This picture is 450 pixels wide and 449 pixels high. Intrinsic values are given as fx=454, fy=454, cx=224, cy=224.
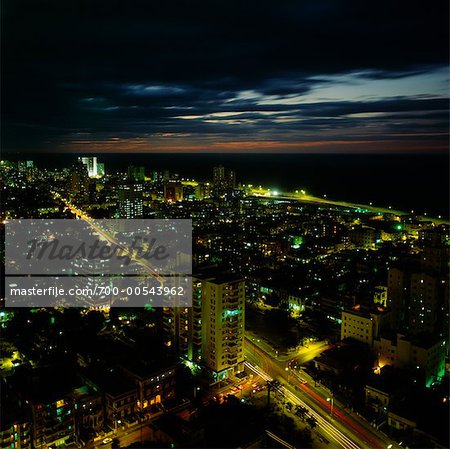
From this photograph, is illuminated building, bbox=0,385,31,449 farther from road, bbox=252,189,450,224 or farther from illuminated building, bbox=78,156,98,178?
illuminated building, bbox=78,156,98,178

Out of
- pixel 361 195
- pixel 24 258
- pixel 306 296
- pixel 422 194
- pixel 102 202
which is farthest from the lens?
pixel 361 195

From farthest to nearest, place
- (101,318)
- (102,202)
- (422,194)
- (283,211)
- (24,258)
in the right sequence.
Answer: (422,194)
(102,202)
(283,211)
(24,258)
(101,318)

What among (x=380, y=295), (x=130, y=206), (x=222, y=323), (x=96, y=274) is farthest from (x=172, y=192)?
(x=222, y=323)

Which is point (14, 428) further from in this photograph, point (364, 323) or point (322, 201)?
point (322, 201)

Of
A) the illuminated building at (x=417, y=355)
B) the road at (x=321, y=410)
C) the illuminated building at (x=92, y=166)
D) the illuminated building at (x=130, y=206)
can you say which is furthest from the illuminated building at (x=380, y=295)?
the illuminated building at (x=92, y=166)

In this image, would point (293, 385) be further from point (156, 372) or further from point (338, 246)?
point (338, 246)

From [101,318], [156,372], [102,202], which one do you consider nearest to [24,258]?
[101,318]

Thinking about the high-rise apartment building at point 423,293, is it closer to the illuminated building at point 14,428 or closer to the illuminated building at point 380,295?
the illuminated building at point 380,295

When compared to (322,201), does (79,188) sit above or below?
above

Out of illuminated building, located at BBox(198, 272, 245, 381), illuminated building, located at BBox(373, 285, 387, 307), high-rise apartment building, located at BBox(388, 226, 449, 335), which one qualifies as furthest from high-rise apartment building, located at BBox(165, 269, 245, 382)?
illuminated building, located at BBox(373, 285, 387, 307)
